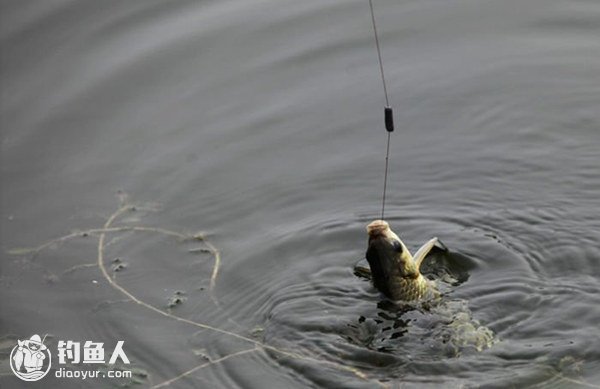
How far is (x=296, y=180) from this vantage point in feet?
28.9

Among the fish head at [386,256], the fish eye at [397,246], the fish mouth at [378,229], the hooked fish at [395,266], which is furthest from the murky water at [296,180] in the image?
the fish mouth at [378,229]

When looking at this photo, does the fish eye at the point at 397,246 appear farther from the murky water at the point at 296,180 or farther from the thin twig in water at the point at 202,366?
the thin twig in water at the point at 202,366

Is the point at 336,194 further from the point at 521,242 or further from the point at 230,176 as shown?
the point at 521,242

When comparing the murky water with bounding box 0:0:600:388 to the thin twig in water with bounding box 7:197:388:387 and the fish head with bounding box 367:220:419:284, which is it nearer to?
the thin twig in water with bounding box 7:197:388:387

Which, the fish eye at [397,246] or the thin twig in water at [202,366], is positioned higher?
the fish eye at [397,246]

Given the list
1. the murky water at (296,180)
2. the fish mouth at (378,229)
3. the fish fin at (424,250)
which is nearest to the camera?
the fish mouth at (378,229)

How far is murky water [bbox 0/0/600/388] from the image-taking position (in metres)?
7.23

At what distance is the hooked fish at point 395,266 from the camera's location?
7043 millimetres

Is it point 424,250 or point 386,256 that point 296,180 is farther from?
point 386,256

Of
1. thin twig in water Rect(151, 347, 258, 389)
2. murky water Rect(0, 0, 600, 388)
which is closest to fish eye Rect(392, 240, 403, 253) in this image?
murky water Rect(0, 0, 600, 388)

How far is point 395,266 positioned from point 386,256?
0.38 feet

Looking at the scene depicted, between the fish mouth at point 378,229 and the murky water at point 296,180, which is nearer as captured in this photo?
the fish mouth at point 378,229

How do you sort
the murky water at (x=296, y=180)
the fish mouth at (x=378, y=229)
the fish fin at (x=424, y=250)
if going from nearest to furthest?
the fish mouth at (x=378, y=229) → the murky water at (x=296, y=180) → the fish fin at (x=424, y=250)

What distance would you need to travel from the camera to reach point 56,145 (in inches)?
373
